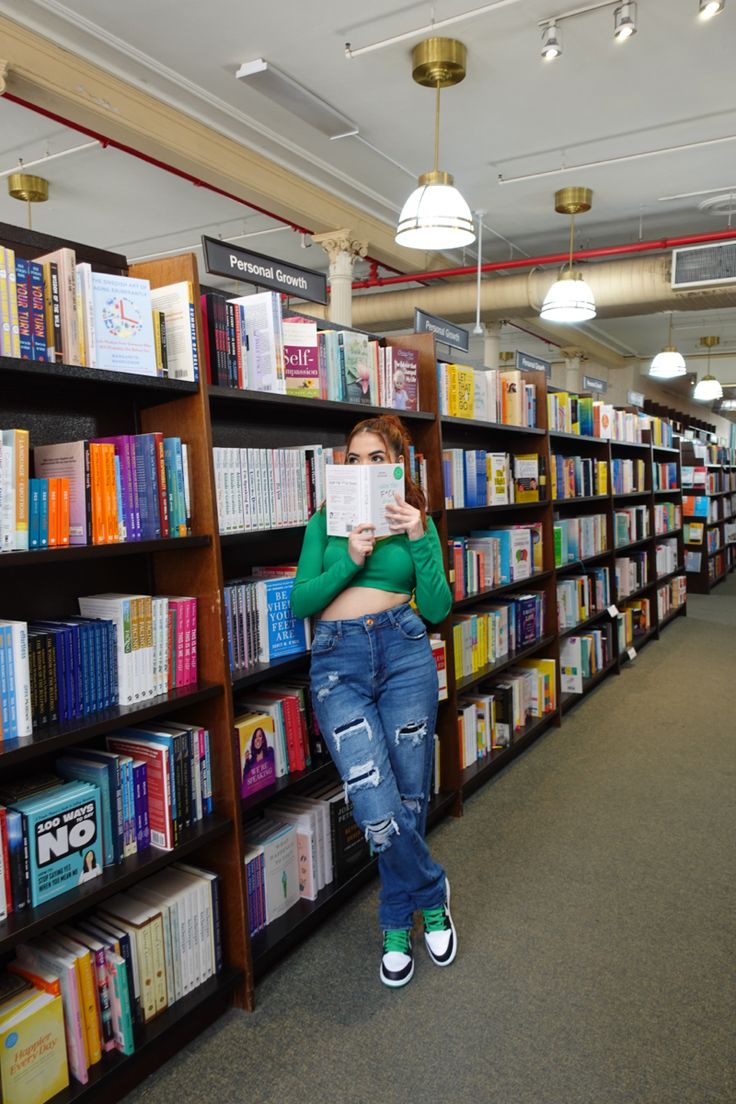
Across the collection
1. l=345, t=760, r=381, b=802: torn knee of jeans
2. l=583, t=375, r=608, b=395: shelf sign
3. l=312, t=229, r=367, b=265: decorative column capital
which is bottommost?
l=345, t=760, r=381, b=802: torn knee of jeans

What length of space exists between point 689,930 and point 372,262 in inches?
266

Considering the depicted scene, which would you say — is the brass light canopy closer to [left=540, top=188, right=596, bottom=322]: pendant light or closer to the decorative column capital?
the decorative column capital

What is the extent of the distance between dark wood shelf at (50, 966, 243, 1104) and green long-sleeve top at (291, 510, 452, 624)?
1053 millimetres

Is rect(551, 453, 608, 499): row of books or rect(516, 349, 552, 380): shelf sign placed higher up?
rect(516, 349, 552, 380): shelf sign

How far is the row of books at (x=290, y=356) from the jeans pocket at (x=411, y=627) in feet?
2.59

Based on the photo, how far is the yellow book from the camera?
1602 millimetres

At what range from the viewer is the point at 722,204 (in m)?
6.84

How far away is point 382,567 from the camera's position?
2229mm

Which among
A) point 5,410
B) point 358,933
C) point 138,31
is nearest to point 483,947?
point 358,933

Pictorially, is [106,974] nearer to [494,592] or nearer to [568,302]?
[494,592]

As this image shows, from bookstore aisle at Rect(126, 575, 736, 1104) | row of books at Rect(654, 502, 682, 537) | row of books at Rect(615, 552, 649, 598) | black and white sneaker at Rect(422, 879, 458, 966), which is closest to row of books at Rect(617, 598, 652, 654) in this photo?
row of books at Rect(615, 552, 649, 598)

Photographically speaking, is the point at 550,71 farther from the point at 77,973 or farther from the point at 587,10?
the point at 77,973

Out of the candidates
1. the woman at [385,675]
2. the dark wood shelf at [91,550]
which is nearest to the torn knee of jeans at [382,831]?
the woman at [385,675]

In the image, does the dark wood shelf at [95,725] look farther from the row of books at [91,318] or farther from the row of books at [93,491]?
the row of books at [91,318]
